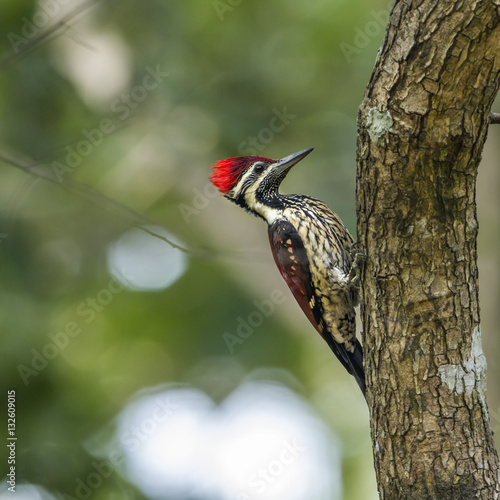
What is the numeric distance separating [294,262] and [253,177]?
29.6 inches

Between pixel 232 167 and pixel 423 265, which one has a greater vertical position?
pixel 232 167

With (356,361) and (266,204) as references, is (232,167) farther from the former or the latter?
(356,361)

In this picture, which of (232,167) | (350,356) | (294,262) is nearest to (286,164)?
(232,167)

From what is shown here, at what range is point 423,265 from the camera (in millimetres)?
2562

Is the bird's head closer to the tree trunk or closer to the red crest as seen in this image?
the red crest

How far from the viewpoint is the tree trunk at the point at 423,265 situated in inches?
93.1

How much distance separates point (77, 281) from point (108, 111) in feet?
4.91

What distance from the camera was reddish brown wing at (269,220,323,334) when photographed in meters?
4.12

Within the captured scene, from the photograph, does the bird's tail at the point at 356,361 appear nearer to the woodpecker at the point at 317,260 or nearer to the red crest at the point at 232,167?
the woodpecker at the point at 317,260

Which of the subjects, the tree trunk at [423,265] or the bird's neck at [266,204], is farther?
the bird's neck at [266,204]

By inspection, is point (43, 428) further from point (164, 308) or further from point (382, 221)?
point (382, 221)

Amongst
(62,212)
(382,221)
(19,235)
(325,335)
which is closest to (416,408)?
(382,221)

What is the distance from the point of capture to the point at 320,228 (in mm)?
4133

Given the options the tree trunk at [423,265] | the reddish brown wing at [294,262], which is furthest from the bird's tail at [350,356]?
the tree trunk at [423,265]
